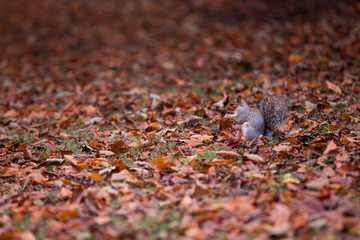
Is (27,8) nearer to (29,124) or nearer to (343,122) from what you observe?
(29,124)

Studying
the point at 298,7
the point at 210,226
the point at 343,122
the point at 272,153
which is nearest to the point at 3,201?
the point at 210,226

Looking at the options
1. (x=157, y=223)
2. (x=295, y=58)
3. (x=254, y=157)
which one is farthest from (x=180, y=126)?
(x=295, y=58)

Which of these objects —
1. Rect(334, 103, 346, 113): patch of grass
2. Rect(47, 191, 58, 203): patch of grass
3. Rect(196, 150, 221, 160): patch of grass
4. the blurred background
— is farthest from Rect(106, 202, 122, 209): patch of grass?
the blurred background

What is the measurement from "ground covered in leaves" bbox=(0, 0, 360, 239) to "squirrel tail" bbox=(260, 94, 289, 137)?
14cm

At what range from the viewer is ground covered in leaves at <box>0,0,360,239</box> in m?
3.16

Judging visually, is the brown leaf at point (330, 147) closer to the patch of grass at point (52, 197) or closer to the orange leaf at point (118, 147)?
the orange leaf at point (118, 147)

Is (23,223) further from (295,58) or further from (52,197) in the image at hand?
(295,58)

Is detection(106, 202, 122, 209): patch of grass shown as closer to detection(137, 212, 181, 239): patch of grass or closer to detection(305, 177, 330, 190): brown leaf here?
detection(137, 212, 181, 239): patch of grass

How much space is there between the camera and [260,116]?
486 centimetres

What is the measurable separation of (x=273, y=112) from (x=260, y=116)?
0.58ft

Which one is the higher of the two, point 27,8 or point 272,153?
point 27,8

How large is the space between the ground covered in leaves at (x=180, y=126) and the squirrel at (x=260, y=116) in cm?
15

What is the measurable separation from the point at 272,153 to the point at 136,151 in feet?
5.59

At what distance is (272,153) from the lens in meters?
4.21
